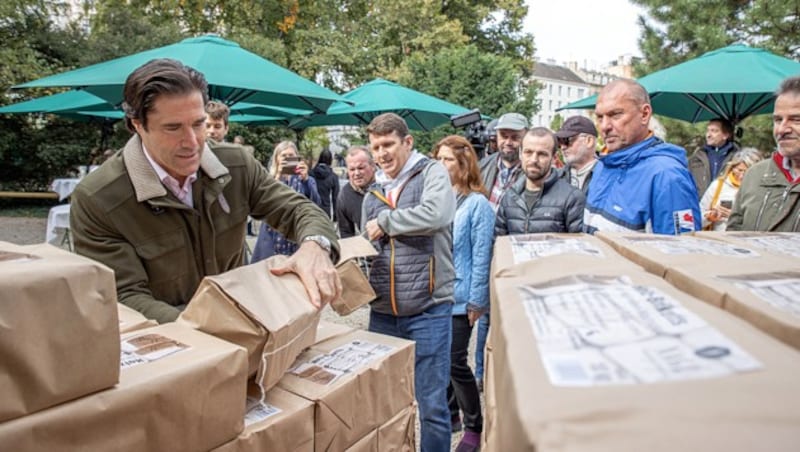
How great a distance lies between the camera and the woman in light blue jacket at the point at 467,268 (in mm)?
3195

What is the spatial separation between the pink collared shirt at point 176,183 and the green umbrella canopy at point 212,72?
337 centimetres

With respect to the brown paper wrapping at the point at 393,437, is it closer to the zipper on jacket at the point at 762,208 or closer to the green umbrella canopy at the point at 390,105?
the zipper on jacket at the point at 762,208

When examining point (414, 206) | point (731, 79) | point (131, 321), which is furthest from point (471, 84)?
point (131, 321)

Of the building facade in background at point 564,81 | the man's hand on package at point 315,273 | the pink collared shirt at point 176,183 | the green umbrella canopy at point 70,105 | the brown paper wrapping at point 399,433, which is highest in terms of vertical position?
the building facade in background at point 564,81

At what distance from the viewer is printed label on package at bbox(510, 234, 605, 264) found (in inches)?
45.4

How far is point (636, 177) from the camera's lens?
8.16 ft

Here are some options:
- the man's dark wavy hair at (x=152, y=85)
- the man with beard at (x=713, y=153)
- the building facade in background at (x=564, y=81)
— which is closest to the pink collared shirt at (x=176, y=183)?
the man's dark wavy hair at (x=152, y=85)

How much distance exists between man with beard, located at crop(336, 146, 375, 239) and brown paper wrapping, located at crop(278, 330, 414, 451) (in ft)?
7.62

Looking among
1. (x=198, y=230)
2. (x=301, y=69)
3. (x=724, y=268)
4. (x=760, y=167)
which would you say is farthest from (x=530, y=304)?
(x=301, y=69)

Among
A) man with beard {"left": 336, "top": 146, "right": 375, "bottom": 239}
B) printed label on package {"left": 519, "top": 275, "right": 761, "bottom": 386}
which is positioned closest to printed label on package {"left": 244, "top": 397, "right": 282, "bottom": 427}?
printed label on package {"left": 519, "top": 275, "right": 761, "bottom": 386}

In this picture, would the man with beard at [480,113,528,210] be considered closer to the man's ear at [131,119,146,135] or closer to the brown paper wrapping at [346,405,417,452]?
the brown paper wrapping at [346,405,417,452]

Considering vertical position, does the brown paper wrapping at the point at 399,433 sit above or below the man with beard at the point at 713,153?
below

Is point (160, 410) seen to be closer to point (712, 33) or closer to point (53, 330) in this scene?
point (53, 330)

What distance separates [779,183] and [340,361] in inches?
86.1
